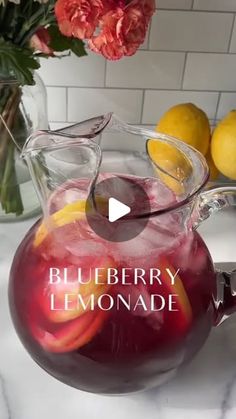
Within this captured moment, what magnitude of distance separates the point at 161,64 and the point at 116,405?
0.46 m

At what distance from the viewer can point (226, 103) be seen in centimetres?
81

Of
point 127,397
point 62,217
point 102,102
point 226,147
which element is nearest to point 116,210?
point 62,217

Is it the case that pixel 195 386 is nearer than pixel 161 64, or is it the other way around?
pixel 195 386

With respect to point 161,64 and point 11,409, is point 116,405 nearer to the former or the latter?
point 11,409

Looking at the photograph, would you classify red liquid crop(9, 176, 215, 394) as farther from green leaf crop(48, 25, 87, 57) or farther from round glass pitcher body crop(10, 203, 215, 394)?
green leaf crop(48, 25, 87, 57)

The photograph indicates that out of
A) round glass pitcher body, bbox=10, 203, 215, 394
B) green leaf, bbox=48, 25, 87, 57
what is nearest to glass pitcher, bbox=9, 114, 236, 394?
round glass pitcher body, bbox=10, 203, 215, 394

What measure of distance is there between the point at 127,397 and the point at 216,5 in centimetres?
48

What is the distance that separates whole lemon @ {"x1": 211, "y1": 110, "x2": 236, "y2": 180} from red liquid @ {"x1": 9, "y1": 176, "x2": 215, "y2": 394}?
0.26 metres

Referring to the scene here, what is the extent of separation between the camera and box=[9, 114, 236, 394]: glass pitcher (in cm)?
41

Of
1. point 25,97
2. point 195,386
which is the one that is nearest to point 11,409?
point 195,386

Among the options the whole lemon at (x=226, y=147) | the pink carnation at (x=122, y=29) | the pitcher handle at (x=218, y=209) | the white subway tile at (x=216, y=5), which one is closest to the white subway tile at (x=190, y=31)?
the white subway tile at (x=216, y=5)

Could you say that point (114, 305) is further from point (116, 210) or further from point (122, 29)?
point (122, 29)

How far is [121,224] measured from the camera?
16.6 inches

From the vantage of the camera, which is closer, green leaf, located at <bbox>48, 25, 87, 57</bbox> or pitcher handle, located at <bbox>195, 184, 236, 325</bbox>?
pitcher handle, located at <bbox>195, 184, 236, 325</bbox>
